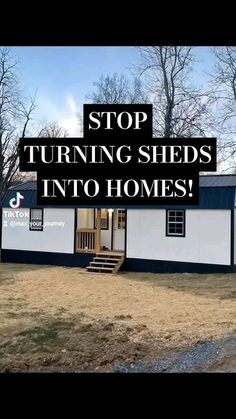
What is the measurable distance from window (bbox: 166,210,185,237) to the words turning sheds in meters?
5.76

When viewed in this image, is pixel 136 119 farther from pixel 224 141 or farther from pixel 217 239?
pixel 217 239

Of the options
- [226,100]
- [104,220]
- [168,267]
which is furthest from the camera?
[104,220]

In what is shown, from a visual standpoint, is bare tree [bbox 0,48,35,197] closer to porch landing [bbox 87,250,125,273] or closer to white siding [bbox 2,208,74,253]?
porch landing [bbox 87,250,125,273]

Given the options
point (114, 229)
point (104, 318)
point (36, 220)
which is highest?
point (36, 220)

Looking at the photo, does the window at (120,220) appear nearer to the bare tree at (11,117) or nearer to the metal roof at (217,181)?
the metal roof at (217,181)

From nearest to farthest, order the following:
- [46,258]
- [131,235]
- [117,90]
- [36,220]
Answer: [117,90]
[131,235]
[46,258]
[36,220]

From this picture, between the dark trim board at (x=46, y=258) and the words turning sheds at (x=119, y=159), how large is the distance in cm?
655

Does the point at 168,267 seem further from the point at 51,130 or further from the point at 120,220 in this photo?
the point at 51,130

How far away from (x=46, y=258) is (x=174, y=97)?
611cm

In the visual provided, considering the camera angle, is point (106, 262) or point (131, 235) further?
point (131, 235)

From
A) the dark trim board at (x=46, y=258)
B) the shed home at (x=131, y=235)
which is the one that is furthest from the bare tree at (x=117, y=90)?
the dark trim board at (x=46, y=258)

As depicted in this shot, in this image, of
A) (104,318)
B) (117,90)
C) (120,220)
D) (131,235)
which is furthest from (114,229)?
(117,90)

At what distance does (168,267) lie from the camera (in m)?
8.30

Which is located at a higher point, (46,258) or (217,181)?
(217,181)
